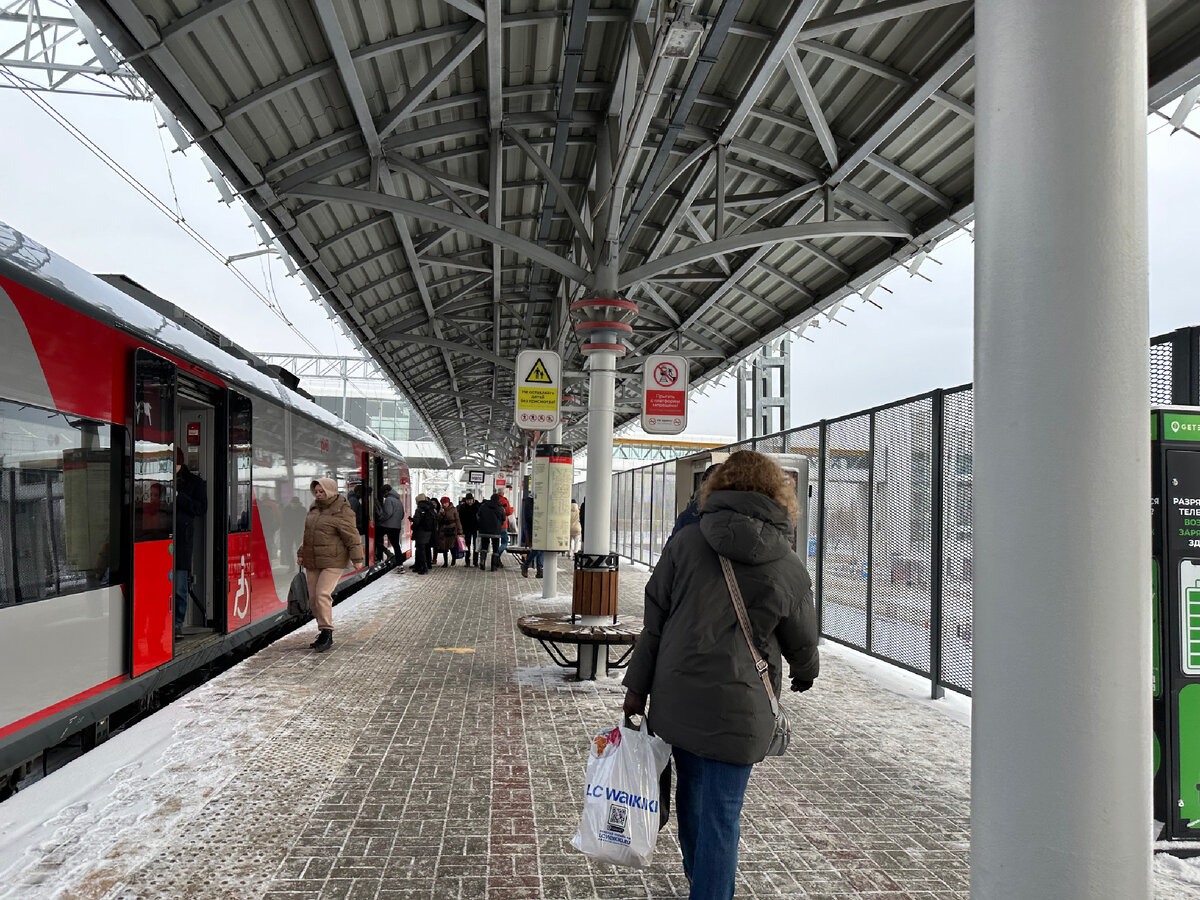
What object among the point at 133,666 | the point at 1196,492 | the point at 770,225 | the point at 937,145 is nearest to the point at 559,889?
the point at 1196,492

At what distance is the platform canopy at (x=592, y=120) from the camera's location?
6.78 metres

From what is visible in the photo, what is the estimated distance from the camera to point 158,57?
6324 mm

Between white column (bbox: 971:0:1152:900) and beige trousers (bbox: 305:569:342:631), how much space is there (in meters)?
8.09

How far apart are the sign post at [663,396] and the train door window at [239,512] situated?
4789mm

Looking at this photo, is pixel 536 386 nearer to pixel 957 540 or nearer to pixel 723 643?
pixel 957 540

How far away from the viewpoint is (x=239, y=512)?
28.6 feet

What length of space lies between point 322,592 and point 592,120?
5.35 metres

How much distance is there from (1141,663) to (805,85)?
7.00 meters

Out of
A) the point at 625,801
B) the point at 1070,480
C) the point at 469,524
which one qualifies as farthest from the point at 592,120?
the point at 469,524

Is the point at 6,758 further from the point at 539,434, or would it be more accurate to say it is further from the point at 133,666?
the point at 539,434

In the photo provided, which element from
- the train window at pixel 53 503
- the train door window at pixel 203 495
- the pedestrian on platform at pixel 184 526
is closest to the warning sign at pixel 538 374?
the train door window at pixel 203 495

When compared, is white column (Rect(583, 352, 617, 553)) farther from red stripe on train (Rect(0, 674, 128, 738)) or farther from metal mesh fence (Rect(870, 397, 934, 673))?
red stripe on train (Rect(0, 674, 128, 738))

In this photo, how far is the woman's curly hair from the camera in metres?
3.20

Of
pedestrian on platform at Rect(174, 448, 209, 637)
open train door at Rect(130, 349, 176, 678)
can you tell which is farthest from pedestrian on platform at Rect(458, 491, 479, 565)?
open train door at Rect(130, 349, 176, 678)
